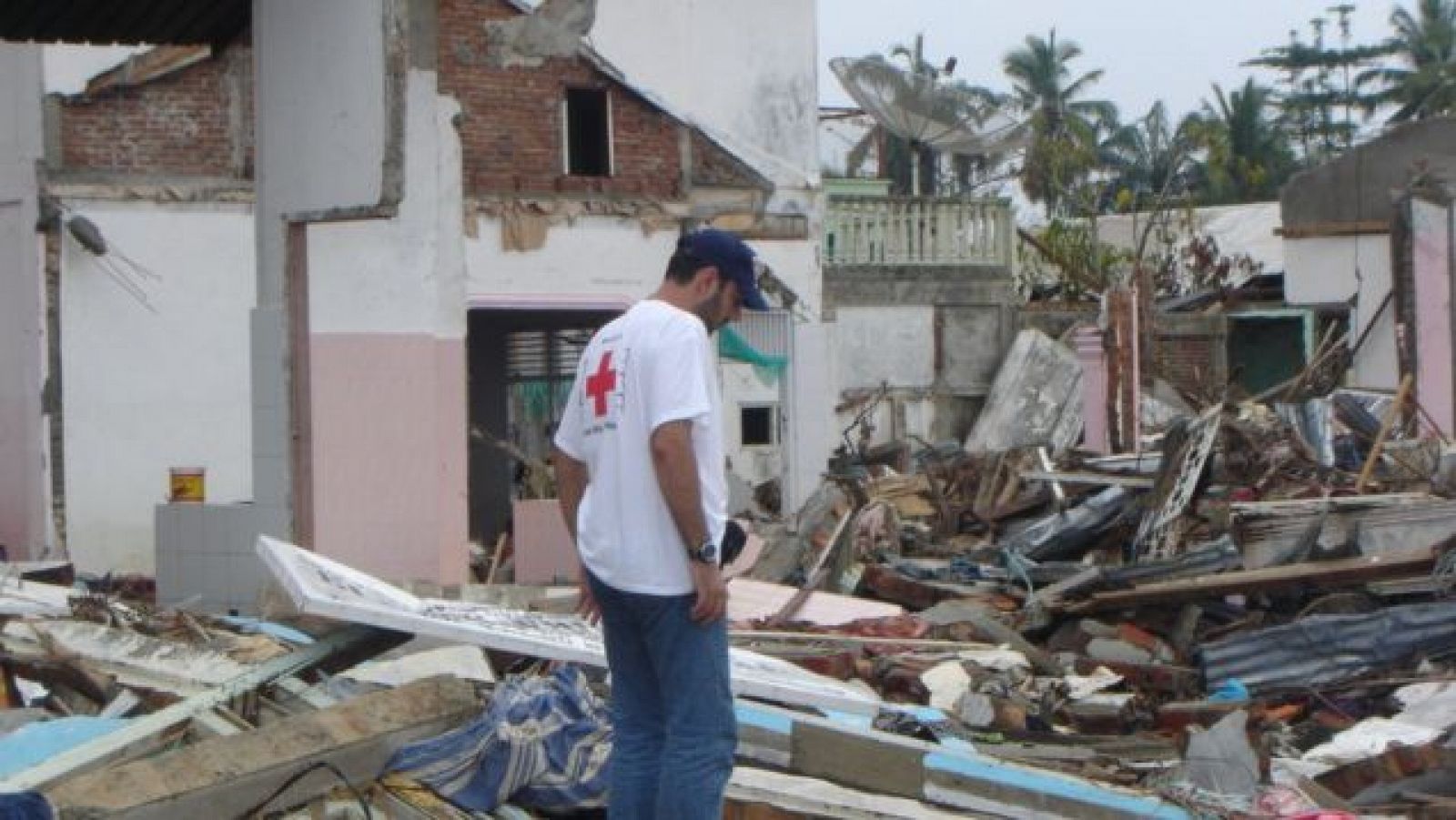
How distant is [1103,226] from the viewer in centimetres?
4019

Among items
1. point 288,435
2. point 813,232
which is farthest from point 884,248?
point 288,435

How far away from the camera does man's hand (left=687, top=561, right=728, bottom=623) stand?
17.3 feet

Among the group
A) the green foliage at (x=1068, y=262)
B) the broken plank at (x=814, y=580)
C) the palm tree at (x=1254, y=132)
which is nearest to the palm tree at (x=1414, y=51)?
the palm tree at (x=1254, y=132)

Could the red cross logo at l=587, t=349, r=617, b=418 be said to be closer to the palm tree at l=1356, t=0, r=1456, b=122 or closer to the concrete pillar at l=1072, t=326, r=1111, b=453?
the concrete pillar at l=1072, t=326, r=1111, b=453

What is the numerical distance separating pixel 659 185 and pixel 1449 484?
889 cm

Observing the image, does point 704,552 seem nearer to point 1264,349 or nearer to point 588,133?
point 588,133

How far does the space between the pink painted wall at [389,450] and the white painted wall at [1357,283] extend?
668 inches

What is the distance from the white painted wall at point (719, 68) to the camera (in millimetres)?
24516

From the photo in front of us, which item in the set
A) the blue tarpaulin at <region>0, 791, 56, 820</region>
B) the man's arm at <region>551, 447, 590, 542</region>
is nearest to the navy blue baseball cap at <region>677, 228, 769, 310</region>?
the man's arm at <region>551, 447, 590, 542</region>

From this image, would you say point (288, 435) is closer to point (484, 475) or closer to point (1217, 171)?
point (484, 475)

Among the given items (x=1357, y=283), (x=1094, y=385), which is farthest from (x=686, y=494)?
(x=1357, y=283)

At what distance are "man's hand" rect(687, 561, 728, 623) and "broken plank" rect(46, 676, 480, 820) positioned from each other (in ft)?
4.56

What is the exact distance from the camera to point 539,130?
20.0 metres

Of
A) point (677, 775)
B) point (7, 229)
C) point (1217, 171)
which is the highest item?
point (1217, 171)
